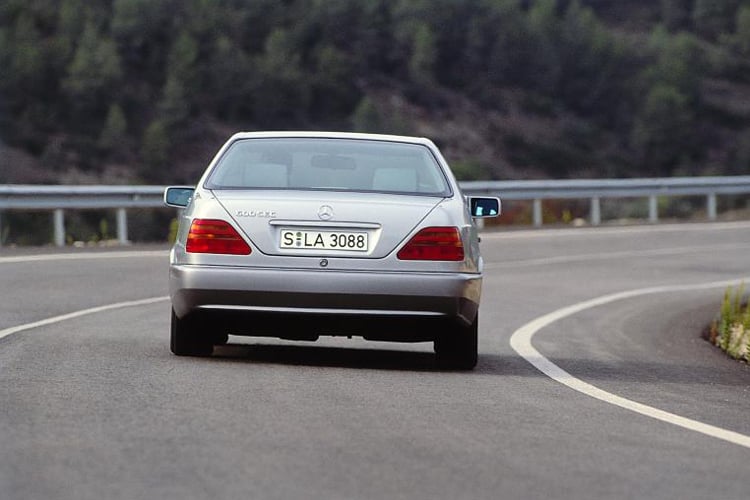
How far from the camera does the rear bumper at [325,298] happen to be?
9109mm

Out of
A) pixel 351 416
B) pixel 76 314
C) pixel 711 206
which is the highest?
Answer: pixel 351 416

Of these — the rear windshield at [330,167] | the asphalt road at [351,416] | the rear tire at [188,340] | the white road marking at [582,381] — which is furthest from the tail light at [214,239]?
the white road marking at [582,381]

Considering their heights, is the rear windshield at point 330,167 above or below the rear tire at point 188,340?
above

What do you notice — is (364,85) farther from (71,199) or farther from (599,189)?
(71,199)

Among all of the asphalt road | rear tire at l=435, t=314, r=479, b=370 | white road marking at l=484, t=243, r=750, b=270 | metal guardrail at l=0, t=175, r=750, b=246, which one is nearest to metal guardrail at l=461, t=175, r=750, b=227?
metal guardrail at l=0, t=175, r=750, b=246

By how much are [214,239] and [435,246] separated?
1.23 m

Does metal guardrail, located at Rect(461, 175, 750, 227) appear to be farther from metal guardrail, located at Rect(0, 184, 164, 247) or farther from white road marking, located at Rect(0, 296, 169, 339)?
white road marking, located at Rect(0, 296, 169, 339)

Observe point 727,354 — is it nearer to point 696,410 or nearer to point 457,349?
point 457,349

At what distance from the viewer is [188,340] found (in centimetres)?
970

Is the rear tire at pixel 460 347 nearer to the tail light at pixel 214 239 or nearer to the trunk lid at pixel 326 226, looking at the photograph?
the trunk lid at pixel 326 226

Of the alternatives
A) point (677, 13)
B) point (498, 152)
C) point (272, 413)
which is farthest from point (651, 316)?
point (677, 13)

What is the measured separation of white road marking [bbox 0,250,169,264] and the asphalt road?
5379mm

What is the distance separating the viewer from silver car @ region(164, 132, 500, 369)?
913cm

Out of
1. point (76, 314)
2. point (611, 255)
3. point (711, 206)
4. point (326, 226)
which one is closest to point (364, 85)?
point (711, 206)
